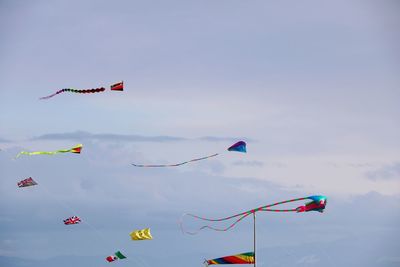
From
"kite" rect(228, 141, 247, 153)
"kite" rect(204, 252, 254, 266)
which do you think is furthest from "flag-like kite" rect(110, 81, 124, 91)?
"kite" rect(204, 252, 254, 266)

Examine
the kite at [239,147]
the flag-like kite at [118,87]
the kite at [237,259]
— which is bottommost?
the kite at [237,259]

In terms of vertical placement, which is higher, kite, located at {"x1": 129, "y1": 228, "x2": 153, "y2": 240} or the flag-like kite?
the flag-like kite

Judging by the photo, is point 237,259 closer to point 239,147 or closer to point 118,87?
point 239,147

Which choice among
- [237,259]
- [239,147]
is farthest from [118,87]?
[237,259]

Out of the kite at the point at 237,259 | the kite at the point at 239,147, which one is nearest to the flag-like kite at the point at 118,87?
the kite at the point at 239,147

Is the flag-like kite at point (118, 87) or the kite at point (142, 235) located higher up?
the flag-like kite at point (118, 87)

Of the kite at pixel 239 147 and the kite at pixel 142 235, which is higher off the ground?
the kite at pixel 239 147

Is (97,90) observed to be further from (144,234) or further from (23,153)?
(144,234)

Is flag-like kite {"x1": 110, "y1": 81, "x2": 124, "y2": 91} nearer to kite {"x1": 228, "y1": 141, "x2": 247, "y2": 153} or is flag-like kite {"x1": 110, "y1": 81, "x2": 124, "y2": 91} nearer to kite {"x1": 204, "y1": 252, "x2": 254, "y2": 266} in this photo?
kite {"x1": 228, "y1": 141, "x2": 247, "y2": 153}

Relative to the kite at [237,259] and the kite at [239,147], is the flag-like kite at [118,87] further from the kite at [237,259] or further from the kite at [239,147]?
the kite at [237,259]

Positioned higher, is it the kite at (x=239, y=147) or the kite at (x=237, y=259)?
the kite at (x=239, y=147)

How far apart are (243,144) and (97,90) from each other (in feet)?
69.3

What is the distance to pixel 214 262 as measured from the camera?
10500 centimetres

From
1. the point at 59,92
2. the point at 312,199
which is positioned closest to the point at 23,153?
the point at 59,92
